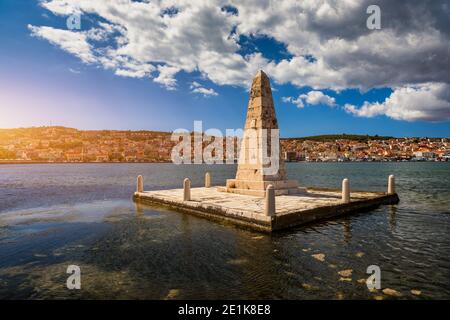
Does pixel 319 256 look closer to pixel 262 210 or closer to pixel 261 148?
pixel 262 210

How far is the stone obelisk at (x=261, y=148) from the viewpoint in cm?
1455

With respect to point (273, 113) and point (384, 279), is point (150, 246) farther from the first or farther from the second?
point (273, 113)

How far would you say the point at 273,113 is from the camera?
49.8 ft

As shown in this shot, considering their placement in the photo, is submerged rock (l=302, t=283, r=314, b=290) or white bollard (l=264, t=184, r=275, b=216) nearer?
submerged rock (l=302, t=283, r=314, b=290)

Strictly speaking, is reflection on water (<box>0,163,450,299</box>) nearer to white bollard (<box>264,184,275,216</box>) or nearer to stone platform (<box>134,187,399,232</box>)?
stone platform (<box>134,187,399,232</box>)

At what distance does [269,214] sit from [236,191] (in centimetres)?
630

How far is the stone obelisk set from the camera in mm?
14547

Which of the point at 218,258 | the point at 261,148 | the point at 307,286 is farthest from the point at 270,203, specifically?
the point at 261,148

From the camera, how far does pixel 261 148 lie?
14.5 m

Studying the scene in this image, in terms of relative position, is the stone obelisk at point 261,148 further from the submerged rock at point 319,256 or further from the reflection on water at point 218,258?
the submerged rock at point 319,256

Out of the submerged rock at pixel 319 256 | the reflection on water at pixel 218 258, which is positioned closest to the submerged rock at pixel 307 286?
the reflection on water at pixel 218 258

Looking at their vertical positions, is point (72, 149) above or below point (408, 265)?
above

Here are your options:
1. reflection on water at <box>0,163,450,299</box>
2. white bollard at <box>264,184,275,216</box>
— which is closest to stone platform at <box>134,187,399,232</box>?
white bollard at <box>264,184,275,216</box>
